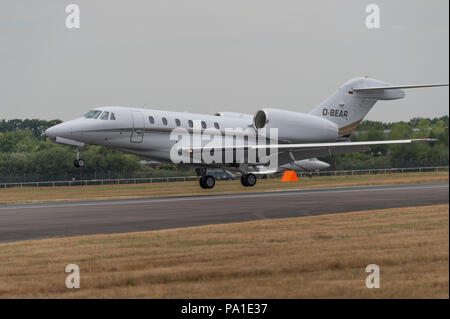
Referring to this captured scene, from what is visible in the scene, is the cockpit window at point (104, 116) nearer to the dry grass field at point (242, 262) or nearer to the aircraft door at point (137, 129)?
the aircraft door at point (137, 129)

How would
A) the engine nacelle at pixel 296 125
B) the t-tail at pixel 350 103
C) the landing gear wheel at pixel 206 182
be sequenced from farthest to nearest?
1. the t-tail at pixel 350 103
2. the engine nacelle at pixel 296 125
3. the landing gear wheel at pixel 206 182

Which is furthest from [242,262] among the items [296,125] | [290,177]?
[290,177]

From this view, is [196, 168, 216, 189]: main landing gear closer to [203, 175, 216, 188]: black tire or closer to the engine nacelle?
[203, 175, 216, 188]: black tire

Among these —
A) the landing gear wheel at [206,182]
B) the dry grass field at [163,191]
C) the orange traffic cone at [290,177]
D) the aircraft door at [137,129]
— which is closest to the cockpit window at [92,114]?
the aircraft door at [137,129]

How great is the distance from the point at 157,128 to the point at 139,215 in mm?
14038

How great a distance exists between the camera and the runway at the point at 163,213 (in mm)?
19312

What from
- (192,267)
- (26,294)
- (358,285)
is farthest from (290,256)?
(26,294)

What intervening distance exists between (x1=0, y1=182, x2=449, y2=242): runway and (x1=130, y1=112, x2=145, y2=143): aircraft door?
6839 mm

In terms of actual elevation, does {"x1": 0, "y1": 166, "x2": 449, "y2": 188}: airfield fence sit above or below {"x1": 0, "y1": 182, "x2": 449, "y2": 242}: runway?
above

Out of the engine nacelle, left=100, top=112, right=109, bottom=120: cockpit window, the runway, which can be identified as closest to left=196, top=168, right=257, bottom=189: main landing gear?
the engine nacelle

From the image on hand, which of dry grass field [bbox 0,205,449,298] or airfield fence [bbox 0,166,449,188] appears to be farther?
airfield fence [bbox 0,166,449,188]

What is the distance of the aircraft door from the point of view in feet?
118

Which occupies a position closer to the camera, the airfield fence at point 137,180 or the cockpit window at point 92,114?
the cockpit window at point 92,114
